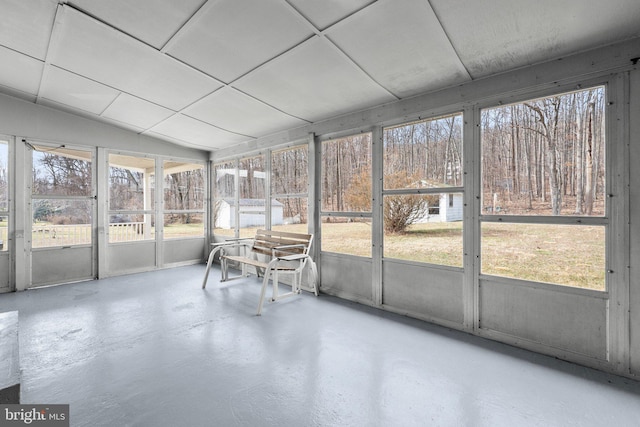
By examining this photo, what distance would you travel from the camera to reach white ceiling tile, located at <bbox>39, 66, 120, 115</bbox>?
3.45m

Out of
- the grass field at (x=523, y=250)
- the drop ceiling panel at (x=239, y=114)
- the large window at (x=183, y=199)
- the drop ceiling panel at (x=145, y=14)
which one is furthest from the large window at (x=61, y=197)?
the grass field at (x=523, y=250)

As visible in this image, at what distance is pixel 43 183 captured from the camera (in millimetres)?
4523

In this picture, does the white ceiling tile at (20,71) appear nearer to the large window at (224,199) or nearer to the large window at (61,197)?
the large window at (61,197)

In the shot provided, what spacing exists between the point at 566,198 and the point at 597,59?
1.04 m

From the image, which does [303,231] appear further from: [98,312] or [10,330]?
[10,330]

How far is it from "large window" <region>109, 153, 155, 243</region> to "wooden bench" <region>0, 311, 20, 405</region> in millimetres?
3169

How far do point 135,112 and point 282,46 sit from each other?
3013mm

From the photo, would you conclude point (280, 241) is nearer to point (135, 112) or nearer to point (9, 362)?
point (135, 112)

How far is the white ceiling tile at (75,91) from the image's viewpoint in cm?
345

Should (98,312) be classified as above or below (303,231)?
below

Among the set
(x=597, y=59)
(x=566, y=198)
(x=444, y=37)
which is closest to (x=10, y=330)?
(x=444, y=37)

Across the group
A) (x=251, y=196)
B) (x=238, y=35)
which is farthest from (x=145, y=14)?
(x=251, y=196)

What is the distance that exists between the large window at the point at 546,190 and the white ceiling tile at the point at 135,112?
4134 millimetres

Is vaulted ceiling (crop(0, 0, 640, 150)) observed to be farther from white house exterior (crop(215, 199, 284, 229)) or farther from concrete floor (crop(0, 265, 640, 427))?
concrete floor (crop(0, 265, 640, 427))
